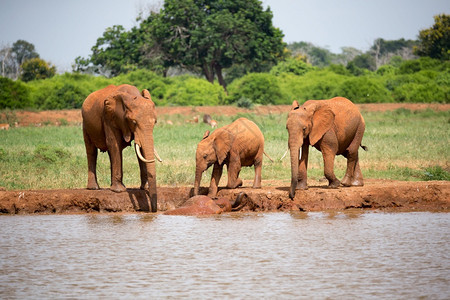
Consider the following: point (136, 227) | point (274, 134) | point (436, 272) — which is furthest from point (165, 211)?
point (274, 134)

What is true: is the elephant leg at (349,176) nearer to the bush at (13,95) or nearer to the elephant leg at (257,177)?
the elephant leg at (257,177)

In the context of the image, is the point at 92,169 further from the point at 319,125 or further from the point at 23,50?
the point at 23,50

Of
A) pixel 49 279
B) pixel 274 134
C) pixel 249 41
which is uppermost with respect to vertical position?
pixel 249 41

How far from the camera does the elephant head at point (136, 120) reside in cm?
1194

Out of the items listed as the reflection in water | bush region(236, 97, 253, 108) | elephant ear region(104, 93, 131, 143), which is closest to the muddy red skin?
the reflection in water

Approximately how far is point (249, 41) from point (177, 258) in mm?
40690

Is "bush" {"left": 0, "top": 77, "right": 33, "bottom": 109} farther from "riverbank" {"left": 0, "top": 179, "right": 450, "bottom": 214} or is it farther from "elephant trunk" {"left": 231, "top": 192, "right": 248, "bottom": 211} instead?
"elephant trunk" {"left": 231, "top": 192, "right": 248, "bottom": 211}

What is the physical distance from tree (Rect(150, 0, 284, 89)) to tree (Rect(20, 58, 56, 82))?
13522mm

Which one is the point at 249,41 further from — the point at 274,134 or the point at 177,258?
the point at 177,258

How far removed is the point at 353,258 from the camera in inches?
349

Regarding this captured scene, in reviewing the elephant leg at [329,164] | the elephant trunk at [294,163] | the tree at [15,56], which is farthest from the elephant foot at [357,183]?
the tree at [15,56]

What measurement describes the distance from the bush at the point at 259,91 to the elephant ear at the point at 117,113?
2675cm

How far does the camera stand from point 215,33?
157 ft

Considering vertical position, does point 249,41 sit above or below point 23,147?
above
